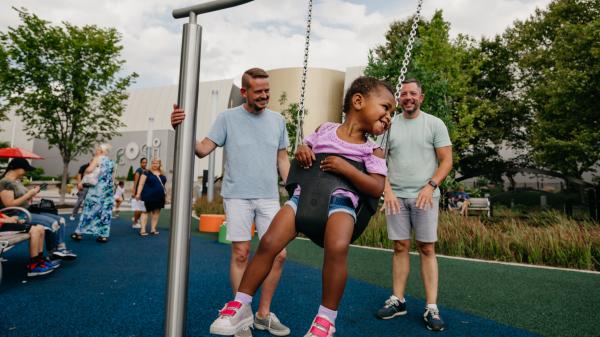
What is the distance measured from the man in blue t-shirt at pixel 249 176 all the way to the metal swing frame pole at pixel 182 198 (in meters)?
1.13

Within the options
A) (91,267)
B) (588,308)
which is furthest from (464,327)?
(91,267)

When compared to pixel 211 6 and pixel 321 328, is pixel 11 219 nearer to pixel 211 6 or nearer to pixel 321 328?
pixel 211 6

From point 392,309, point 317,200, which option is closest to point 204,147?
point 317,200

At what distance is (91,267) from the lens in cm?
545

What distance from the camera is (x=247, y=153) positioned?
118 inches

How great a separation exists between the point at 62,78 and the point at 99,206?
32.9 feet

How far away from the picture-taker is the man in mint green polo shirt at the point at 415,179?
3.37m

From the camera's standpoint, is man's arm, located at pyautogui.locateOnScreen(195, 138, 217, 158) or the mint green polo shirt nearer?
man's arm, located at pyautogui.locateOnScreen(195, 138, 217, 158)

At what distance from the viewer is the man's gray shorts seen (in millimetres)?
3360

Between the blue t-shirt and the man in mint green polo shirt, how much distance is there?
3.36 ft

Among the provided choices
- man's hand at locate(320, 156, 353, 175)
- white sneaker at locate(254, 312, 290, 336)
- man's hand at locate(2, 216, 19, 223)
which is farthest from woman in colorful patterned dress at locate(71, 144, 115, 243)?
man's hand at locate(320, 156, 353, 175)

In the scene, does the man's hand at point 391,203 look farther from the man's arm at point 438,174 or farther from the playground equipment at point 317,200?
the playground equipment at point 317,200

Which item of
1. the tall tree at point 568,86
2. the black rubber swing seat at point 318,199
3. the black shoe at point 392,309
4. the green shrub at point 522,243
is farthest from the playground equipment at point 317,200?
the tall tree at point 568,86

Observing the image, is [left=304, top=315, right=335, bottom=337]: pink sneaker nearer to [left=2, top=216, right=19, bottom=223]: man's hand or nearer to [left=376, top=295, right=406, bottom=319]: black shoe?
[left=376, top=295, right=406, bottom=319]: black shoe
